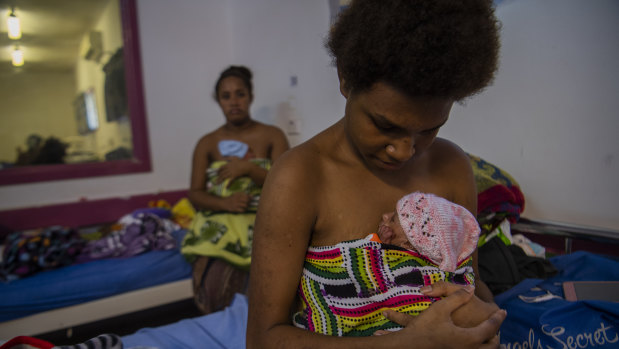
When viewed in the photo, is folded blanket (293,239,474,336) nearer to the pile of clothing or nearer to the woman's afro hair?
the woman's afro hair

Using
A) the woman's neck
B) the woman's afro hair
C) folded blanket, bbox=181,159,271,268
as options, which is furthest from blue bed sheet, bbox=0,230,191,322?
the woman's afro hair

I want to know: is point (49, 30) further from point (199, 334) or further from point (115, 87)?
point (199, 334)

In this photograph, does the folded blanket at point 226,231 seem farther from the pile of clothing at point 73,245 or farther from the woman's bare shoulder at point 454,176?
the woman's bare shoulder at point 454,176

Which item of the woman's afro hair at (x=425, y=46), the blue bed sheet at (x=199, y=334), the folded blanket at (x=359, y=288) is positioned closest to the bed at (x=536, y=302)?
the blue bed sheet at (x=199, y=334)

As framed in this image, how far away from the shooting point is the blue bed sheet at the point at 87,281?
2379 millimetres

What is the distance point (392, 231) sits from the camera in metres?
1.03

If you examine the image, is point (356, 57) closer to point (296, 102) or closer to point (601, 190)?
point (601, 190)

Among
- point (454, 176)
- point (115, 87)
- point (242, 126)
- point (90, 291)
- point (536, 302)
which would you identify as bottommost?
point (90, 291)

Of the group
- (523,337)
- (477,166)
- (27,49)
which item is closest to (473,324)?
(523,337)

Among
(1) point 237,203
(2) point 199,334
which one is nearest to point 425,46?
(2) point 199,334

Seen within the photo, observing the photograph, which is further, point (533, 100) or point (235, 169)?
point (235, 169)

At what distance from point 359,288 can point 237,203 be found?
1.67 meters

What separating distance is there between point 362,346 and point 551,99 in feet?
4.87

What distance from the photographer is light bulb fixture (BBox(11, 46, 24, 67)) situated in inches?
133
